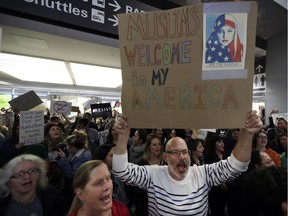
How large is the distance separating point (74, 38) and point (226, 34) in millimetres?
3691

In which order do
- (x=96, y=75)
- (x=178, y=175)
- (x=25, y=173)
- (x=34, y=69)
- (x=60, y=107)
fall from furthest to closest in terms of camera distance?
(x=96, y=75), (x=34, y=69), (x=60, y=107), (x=25, y=173), (x=178, y=175)

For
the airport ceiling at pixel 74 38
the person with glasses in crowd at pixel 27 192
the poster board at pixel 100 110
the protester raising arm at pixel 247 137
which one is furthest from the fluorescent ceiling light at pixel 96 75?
the protester raising arm at pixel 247 137

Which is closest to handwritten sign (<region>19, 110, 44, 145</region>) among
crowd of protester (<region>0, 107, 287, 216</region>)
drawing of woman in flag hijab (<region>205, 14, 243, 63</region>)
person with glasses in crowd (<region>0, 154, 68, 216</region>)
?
crowd of protester (<region>0, 107, 287, 216</region>)

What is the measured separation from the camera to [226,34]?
1508mm

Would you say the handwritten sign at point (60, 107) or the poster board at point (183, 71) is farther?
the handwritten sign at point (60, 107)

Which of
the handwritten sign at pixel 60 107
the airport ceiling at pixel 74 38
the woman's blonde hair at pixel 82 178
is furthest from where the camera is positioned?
the handwritten sign at pixel 60 107

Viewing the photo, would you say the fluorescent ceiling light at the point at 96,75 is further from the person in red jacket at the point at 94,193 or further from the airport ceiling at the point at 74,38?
the person in red jacket at the point at 94,193

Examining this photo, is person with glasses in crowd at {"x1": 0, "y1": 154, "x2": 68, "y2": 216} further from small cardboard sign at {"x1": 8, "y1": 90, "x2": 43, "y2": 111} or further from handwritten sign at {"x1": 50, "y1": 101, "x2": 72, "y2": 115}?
handwritten sign at {"x1": 50, "y1": 101, "x2": 72, "y2": 115}

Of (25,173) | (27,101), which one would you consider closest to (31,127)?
(27,101)

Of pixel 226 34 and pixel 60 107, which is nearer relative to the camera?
pixel 226 34

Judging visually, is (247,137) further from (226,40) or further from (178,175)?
(226,40)

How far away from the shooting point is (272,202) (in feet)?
4.04

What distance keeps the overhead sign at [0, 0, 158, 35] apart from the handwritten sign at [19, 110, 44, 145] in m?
1.38

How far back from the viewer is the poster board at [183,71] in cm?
151
